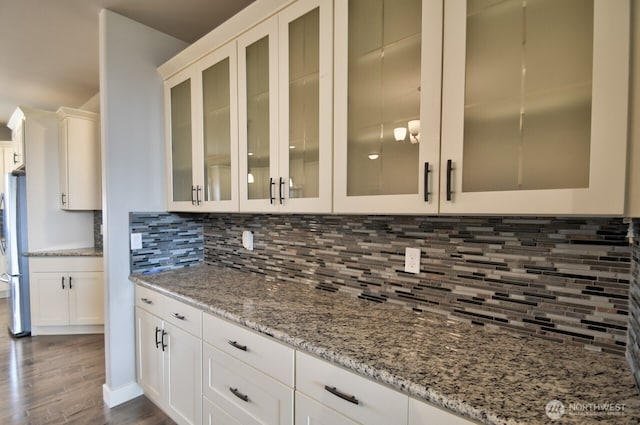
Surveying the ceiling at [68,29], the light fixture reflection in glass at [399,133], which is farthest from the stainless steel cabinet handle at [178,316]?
the ceiling at [68,29]

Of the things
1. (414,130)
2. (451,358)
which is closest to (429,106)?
(414,130)

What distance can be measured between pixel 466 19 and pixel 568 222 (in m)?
0.77

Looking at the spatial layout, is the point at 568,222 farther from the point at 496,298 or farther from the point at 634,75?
the point at 634,75

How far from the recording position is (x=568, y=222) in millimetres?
1064

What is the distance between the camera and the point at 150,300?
2025 mm

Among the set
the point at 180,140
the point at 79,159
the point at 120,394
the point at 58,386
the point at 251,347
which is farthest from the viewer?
the point at 79,159

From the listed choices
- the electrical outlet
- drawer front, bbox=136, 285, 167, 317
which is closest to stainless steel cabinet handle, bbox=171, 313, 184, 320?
drawer front, bbox=136, 285, 167, 317

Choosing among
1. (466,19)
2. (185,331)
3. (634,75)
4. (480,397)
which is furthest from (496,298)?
(185,331)

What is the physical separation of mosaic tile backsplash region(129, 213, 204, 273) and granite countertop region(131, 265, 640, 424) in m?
0.91

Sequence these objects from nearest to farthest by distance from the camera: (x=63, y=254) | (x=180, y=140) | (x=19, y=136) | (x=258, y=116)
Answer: (x=258, y=116), (x=180, y=140), (x=63, y=254), (x=19, y=136)

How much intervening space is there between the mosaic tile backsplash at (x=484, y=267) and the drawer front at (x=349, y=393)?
565 mm

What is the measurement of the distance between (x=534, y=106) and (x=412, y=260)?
78 cm

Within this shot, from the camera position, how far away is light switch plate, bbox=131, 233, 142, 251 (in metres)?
2.21

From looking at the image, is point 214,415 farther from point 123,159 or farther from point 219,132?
point 123,159
